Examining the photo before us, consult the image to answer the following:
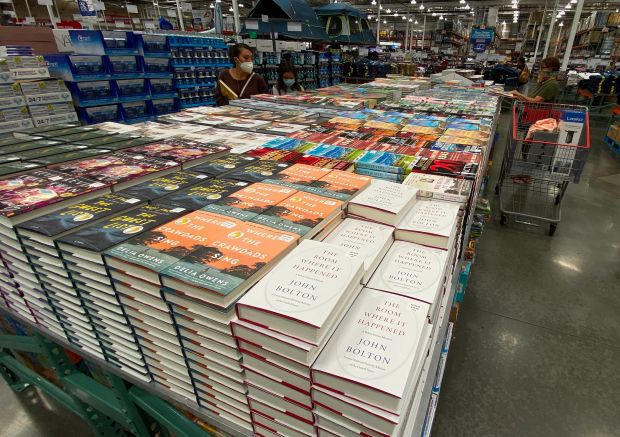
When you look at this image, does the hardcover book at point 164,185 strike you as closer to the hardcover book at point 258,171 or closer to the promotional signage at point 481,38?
the hardcover book at point 258,171

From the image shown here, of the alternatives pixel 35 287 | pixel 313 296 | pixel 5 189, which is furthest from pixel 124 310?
pixel 5 189

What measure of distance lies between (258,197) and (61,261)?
1.88ft

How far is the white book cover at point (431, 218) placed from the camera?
105 centimetres

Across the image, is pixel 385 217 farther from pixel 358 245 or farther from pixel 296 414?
pixel 296 414

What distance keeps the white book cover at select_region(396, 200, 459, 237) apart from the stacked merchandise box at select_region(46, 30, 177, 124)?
4.73 meters

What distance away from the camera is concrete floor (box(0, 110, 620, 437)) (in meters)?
1.95

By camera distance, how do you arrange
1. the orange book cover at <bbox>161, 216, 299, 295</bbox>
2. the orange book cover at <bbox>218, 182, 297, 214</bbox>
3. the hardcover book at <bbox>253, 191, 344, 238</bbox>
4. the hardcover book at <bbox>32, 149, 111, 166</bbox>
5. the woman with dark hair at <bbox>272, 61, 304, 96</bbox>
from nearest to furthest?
the orange book cover at <bbox>161, 216, 299, 295</bbox>
the hardcover book at <bbox>253, 191, 344, 238</bbox>
the orange book cover at <bbox>218, 182, 297, 214</bbox>
the hardcover book at <bbox>32, 149, 111, 166</bbox>
the woman with dark hair at <bbox>272, 61, 304, 96</bbox>

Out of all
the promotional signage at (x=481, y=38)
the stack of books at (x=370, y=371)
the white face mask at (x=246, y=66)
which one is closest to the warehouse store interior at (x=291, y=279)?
the stack of books at (x=370, y=371)

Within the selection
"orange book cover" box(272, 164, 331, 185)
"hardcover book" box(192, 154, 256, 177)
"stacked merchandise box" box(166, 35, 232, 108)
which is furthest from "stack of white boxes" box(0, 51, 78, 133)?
"orange book cover" box(272, 164, 331, 185)

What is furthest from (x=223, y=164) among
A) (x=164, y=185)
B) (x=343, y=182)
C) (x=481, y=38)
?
(x=481, y=38)

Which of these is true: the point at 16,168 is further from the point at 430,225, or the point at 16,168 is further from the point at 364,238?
the point at 430,225

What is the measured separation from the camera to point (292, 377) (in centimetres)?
72

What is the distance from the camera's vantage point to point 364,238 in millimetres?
1022

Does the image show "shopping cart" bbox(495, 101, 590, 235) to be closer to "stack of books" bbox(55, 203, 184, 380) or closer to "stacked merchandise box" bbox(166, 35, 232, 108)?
"stack of books" bbox(55, 203, 184, 380)
